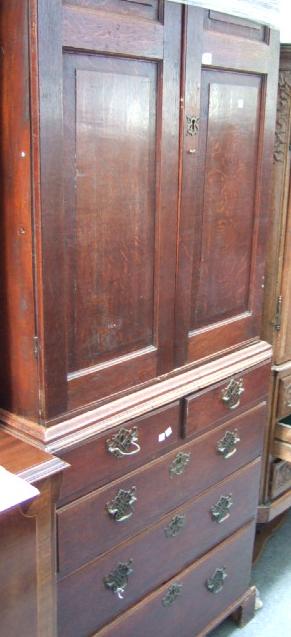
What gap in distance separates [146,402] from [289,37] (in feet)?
3.00

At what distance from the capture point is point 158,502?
4.68 ft

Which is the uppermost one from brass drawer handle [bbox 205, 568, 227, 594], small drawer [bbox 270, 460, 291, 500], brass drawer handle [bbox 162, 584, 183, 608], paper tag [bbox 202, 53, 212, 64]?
paper tag [bbox 202, 53, 212, 64]

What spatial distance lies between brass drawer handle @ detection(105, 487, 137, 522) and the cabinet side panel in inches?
10.6

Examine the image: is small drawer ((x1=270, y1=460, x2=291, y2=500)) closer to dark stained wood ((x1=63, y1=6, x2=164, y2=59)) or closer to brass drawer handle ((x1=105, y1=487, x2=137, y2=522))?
brass drawer handle ((x1=105, y1=487, x2=137, y2=522))

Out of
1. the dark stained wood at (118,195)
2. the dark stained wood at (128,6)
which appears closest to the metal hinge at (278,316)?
the dark stained wood at (118,195)

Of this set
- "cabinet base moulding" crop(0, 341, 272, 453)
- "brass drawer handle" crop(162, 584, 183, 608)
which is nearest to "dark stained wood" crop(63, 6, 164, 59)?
"cabinet base moulding" crop(0, 341, 272, 453)

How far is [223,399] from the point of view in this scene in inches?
61.2

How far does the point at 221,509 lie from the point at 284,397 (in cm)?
43

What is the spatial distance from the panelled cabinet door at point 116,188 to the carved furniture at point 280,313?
0.50m

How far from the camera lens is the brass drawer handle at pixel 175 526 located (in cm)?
148

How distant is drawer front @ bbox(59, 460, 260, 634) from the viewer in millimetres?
1285

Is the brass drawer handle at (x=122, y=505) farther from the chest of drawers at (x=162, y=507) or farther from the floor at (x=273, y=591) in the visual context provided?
the floor at (x=273, y=591)

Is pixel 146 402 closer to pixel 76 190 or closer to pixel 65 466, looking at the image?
pixel 65 466

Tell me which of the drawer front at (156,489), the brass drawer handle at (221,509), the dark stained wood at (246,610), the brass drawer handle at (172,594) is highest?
the drawer front at (156,489)
